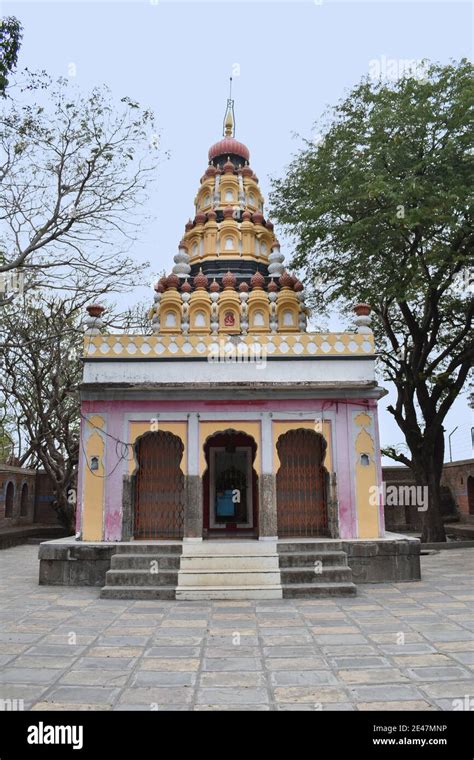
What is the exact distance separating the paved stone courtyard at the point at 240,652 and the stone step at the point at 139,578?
378mm

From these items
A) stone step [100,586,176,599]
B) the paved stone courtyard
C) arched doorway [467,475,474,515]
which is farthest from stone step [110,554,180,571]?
arched doorway [467,475,474,515]

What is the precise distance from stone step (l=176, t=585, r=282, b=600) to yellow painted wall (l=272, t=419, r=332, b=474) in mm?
2391

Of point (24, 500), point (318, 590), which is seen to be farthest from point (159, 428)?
point (24, 500)

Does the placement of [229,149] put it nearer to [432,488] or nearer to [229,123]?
[229,123]

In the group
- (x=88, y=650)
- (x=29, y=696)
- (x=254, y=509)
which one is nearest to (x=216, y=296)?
(x=254, y=509)

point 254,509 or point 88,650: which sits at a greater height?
point 254,509

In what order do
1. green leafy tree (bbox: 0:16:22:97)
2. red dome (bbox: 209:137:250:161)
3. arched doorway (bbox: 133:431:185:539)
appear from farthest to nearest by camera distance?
1. red dome (bbox: 209:137:250:161)
2. arched doorway (bbox: 133:431:185:539)
3. green leafy tree (bbox: 0:16:22:97)

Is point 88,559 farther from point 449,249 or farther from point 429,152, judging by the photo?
point 429,152

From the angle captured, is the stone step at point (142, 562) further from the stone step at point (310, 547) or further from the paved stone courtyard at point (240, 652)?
the stone step at point (310, 547)

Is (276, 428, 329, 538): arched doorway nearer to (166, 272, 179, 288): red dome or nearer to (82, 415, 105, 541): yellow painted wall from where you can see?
(82, 415, 105, 541): yellow painted wall

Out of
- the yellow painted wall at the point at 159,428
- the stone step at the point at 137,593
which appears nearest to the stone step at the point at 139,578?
the stone step at the point at 137,593

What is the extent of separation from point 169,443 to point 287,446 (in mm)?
2466

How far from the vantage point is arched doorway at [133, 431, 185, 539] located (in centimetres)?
1151

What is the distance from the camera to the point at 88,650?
6.22 meters
